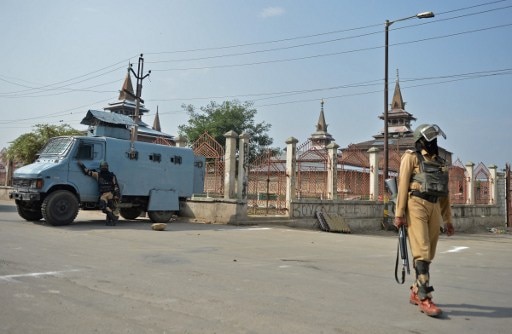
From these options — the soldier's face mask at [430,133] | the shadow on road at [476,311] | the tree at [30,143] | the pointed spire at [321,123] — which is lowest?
the shadow on road at [476,311]

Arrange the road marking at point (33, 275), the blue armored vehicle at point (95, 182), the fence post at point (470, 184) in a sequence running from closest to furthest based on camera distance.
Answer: the road marking at point (33, 275), the blue armored vehicle at point (95, 182), the fence post at point (470, 184)

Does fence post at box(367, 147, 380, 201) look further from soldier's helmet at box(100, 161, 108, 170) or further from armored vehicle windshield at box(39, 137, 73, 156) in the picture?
armored vehicle windshield at box(39, 137, 73, 156)

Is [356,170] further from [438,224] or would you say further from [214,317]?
[214,317]

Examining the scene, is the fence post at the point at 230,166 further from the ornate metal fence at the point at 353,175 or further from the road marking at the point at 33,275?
the road marking at the point at 33,275

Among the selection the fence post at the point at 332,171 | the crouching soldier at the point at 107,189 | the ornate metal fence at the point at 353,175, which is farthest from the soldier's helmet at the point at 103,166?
the ornate metal fence at the point at 353,175

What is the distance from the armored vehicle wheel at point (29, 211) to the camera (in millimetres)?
11781

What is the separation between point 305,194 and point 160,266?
34.9 feet

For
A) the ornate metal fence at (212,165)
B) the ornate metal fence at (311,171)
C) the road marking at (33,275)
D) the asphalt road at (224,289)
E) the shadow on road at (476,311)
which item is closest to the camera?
the asphalt road at (224,289)

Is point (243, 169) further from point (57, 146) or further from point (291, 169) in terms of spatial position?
point (57, 146)

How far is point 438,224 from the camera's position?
15.3 feet

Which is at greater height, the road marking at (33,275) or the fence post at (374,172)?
the fence post at (374,172)

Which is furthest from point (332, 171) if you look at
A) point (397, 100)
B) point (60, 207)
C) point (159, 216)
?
point (397, 100)

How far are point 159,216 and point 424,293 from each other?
407 inches

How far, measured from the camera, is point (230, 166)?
14586 millimetres
